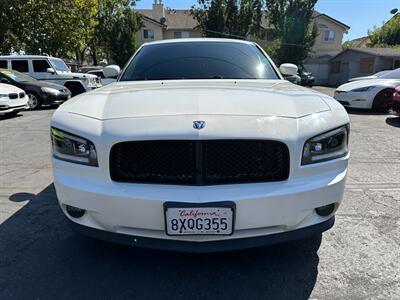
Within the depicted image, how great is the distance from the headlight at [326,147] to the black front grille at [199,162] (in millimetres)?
157

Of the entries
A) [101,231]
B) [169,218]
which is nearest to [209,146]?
[169,218]

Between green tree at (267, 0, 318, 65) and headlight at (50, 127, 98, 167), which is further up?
green tree at (267, 0, 318, 65)

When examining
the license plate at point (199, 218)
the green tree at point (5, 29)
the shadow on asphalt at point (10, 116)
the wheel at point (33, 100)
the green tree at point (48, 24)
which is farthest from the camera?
the green tree at point (48, 24)

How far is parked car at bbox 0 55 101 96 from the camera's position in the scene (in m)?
13.6

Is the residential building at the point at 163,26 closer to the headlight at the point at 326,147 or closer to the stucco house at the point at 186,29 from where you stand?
the stucco house at the point at 186,29

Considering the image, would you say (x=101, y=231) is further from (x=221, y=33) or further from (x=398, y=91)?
(x=221, y=33)

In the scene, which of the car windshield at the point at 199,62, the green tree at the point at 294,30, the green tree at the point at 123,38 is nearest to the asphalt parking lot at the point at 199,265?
the car windshield at the point at 199,62

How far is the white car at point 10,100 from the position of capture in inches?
371

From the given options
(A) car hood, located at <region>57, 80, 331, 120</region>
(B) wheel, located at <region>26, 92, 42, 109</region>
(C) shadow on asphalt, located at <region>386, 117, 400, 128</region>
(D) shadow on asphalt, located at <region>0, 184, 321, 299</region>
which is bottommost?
(C) shadow on asphalt, located at <region>386, 117, 400, 128</region>

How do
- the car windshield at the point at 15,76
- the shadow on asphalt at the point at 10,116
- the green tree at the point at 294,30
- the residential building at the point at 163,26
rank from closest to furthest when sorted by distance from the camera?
the shadow on asphalt at the point at 10,116, the car windshield at the point at 15,76, the green tree at the point at 294,30, the residential building at the point at 163,26

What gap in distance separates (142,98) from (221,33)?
1370 inches

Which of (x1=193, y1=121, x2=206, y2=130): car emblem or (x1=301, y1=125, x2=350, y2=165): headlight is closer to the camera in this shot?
(x1=193, y1=121, x2=206, y2=130): car emblem

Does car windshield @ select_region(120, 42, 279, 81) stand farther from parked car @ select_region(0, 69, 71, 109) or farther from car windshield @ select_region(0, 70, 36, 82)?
car windshield @ select_region(0, 70, 36, 82)

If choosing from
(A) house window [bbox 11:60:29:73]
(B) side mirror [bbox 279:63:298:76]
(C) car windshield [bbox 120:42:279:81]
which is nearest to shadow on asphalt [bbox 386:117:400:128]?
(B) side mirror [bbox 279:63:298:76]
